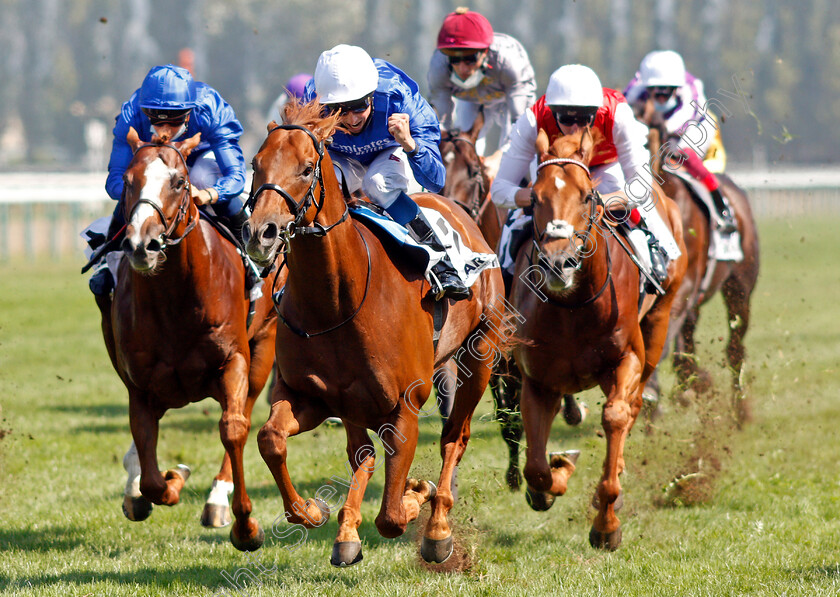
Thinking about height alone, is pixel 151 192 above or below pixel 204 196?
above

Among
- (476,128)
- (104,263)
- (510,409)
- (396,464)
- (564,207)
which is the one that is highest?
(564,207)

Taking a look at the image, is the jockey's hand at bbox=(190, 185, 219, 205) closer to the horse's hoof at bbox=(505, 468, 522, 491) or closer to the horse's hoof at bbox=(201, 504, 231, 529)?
the horse's hoof at bbox=(201, 504, 231, 529)

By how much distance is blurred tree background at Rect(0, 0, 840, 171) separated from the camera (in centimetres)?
4569

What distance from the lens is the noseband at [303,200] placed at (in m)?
3.66

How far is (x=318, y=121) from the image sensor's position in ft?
13.1

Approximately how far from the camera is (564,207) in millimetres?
4711

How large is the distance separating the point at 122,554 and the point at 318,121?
261cm

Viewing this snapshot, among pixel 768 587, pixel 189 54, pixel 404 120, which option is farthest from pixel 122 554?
pixel 189 54

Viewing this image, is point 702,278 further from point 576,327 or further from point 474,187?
point 576,327

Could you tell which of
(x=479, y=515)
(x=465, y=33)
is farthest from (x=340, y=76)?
(x=465, y=33)

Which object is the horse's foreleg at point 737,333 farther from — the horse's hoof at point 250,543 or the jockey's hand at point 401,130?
the horse's hoof at point 250,543

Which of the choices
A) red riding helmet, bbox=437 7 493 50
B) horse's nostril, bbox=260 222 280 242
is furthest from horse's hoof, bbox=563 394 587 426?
horse's nostril, bbox=260 222 280 242

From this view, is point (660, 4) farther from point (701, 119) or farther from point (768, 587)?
point (768, 587)

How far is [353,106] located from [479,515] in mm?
2484
